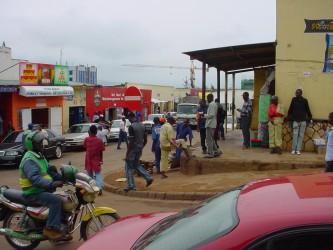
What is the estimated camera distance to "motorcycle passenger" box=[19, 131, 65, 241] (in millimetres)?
5961

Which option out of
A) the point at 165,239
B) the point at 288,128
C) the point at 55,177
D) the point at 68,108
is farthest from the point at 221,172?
the point at 68,108

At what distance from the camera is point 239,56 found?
17.0 m

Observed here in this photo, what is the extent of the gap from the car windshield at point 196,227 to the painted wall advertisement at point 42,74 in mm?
25035

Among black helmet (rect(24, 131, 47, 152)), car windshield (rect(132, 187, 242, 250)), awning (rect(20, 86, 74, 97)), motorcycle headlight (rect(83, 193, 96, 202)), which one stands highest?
awning (rect(20, 86, 74, 97))

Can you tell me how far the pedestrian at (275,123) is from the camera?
42.1ft

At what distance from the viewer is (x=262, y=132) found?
1426cm

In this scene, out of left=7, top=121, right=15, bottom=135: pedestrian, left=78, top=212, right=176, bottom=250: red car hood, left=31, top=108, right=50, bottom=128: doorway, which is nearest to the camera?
left=78, top=212, right=176, bottom=250: red car hood

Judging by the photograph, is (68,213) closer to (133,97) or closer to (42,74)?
(133,97)

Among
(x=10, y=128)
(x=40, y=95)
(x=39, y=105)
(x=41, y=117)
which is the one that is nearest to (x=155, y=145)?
(x=10, y=128)

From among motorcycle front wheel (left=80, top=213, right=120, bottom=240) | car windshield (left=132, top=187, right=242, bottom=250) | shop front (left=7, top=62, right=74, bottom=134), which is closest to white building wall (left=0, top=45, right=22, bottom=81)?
shop front (left=7, top=62, right=74, bottom=134)

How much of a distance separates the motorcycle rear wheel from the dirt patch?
14.7 feet

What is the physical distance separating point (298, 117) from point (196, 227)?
409 inches

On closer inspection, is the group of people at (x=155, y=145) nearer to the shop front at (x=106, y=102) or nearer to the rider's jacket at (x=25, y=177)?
the rider's jacket at (x=25, y=177)

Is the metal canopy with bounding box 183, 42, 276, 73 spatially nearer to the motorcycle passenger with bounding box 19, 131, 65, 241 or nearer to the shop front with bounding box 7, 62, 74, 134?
the motorcycle passenger with bounding box 19, 131, 65, 241
